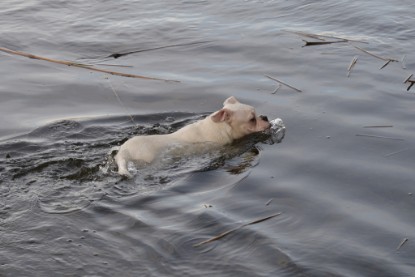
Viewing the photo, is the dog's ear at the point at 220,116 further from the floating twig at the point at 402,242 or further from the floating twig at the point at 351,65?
the floating twig at the point at 402,242

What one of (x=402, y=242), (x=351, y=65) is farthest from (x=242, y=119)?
(x=402, y=242)

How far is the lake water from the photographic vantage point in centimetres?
645

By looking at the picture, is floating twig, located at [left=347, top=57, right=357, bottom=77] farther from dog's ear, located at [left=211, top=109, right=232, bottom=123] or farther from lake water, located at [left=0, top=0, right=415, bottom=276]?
dog's ear, located at [left=211, top=109, right=232, bottom=123]

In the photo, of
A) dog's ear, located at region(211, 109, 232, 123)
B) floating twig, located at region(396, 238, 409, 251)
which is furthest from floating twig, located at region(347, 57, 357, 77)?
floating twig, located at region(396, 238, 409, 251)

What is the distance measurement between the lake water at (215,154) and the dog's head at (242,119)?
15cm

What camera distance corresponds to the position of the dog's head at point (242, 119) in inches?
362

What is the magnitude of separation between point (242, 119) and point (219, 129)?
0.30m

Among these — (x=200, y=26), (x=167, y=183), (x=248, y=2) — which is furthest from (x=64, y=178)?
(x=248, y=2)

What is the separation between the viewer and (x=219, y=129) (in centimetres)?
920

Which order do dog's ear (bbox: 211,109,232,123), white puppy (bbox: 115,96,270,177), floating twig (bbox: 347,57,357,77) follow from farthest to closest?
floating twig (bbox: 347,57,357,77), dog's ear (bbox: 211,109,232,123), white puppy (bbox: 115,96,270,177)

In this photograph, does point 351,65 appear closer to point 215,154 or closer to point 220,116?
point 220,116

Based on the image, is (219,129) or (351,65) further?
(351,65)

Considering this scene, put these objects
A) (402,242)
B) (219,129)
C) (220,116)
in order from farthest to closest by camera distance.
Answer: (219,129) → (220,116) → (402,242)

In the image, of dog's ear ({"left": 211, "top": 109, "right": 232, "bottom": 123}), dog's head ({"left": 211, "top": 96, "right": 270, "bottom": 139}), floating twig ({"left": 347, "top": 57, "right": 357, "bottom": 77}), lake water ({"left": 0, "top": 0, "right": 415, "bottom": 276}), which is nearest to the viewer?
lake water ({"left": 0, "top": 0, "right": 415, "bottom": 276})
